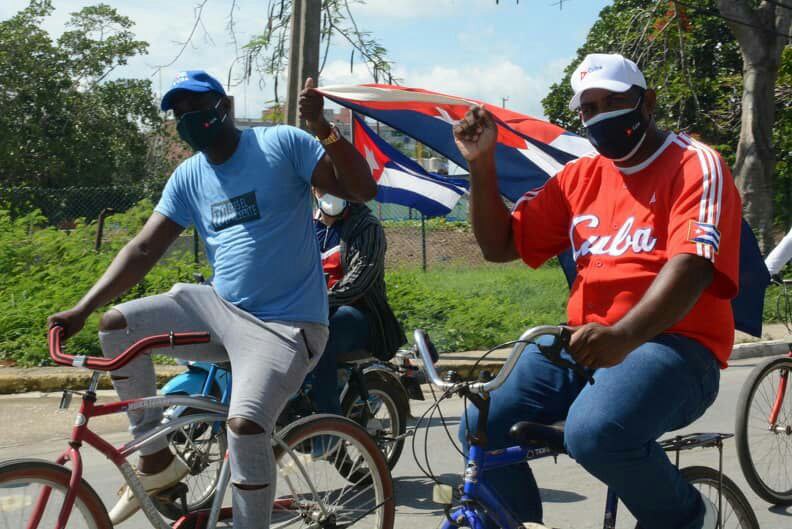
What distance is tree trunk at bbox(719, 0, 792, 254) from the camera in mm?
15844

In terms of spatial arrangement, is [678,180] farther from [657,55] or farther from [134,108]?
[134,108]

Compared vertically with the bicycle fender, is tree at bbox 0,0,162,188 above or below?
above

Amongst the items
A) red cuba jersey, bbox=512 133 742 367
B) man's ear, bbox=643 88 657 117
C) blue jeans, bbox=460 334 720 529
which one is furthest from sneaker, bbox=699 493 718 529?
man's ear, bbox=643 88 657 117

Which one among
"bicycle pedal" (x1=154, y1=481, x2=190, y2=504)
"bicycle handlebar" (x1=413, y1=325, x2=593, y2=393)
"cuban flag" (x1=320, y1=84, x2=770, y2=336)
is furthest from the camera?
"cuban flag" (x1=320, y1=84, x2=770, y2=336)

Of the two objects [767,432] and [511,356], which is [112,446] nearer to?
[511,356]

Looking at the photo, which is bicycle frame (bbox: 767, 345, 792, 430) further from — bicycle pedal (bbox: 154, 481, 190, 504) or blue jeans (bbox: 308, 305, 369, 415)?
bicycle pedal (bbox: 154, 481, 190, 504)

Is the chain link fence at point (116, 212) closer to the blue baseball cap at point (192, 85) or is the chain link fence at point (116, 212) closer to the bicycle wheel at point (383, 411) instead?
the bicycle wheel at point (383, 411)

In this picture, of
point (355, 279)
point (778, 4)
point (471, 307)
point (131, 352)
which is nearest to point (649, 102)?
point (131, 352)

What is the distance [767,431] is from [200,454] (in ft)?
10.4

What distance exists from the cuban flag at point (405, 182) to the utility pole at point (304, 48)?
189 cm

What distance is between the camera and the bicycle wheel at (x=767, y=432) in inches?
215

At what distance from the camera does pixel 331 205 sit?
5734 millimetres

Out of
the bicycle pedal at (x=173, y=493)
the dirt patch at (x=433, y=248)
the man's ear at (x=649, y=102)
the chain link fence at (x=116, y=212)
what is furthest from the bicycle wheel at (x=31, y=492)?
the dirt patch at (x=433, y=248)

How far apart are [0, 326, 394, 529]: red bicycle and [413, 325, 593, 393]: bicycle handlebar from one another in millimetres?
552
